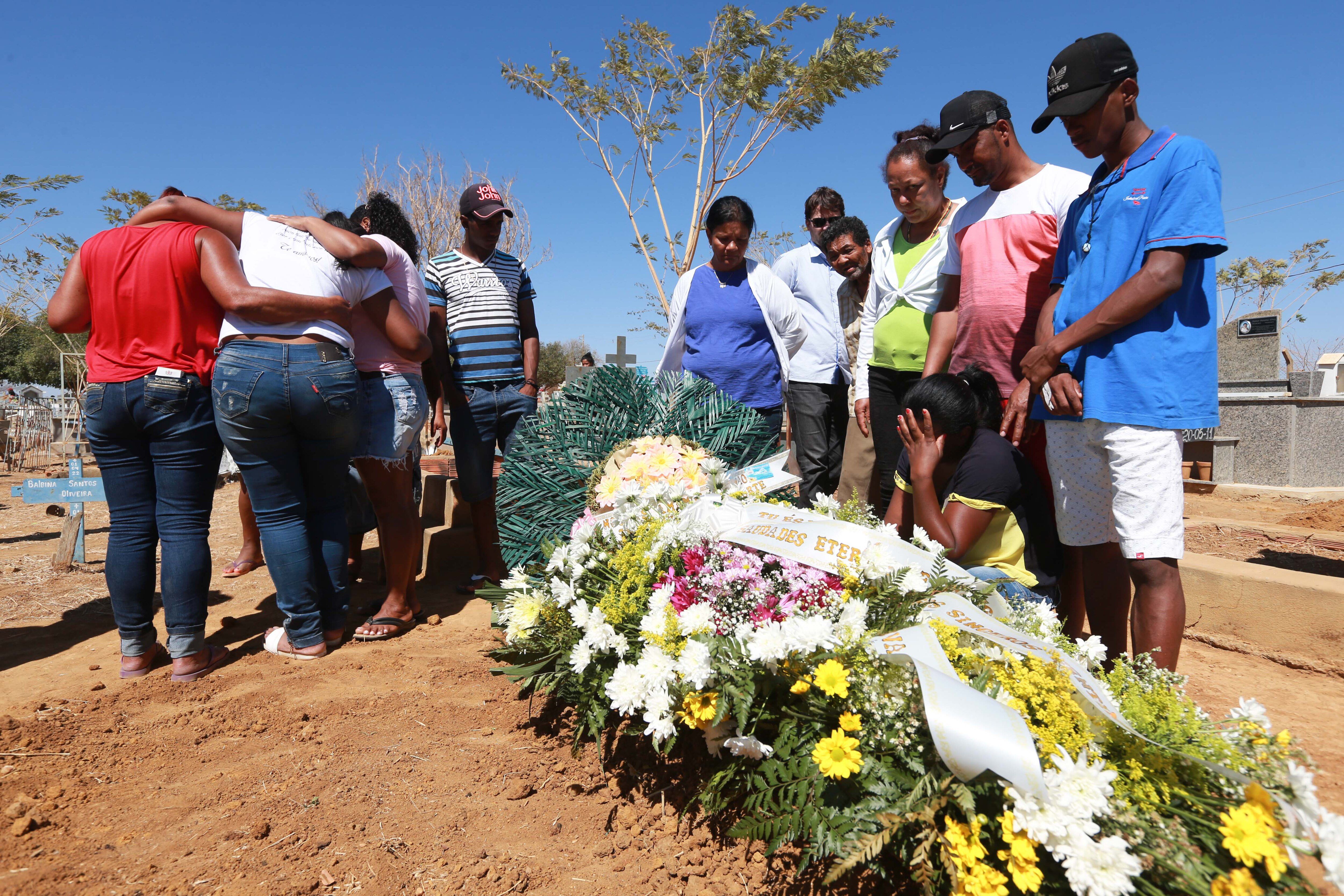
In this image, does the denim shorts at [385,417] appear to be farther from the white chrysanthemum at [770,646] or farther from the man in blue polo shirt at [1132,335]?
the man in blue polo shirt at [1132,335]

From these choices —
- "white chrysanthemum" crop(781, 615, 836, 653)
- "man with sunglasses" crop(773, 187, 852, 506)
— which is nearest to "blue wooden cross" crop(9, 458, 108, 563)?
"man with sunglasses" crop(773, 187, 852, 506)

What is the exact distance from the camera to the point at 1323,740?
2.23 m

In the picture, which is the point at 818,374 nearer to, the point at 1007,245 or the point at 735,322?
the point at 735,322

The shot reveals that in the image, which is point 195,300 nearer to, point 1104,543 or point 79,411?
point 1104,543

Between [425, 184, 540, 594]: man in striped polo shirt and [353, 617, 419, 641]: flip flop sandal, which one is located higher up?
[425, 184, 540, 594]: man in striped polo shirt

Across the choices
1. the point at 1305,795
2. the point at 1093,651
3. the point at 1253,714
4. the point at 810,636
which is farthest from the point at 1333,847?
the point at 810,636

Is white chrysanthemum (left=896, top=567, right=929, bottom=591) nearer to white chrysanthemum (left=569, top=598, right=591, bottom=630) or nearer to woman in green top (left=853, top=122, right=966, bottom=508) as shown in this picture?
white chrysanthemum (left=569, top=598, right=591, bottom=630)

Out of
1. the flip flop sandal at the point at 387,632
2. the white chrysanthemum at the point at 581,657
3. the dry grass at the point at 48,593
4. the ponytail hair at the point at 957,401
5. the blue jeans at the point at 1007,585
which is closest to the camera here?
the white chrysanthemum at the point at 581,657

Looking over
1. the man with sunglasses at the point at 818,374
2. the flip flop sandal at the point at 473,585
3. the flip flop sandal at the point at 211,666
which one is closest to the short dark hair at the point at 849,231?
the man with sunglasses at the point at 818,374

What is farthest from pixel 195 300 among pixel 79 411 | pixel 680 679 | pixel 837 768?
pixel 79 411

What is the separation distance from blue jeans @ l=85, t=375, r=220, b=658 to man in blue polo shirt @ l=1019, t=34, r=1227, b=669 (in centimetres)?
293

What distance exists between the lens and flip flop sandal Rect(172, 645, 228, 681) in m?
2.67

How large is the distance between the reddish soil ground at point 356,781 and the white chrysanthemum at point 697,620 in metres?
0.47

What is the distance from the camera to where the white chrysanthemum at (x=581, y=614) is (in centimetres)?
190
